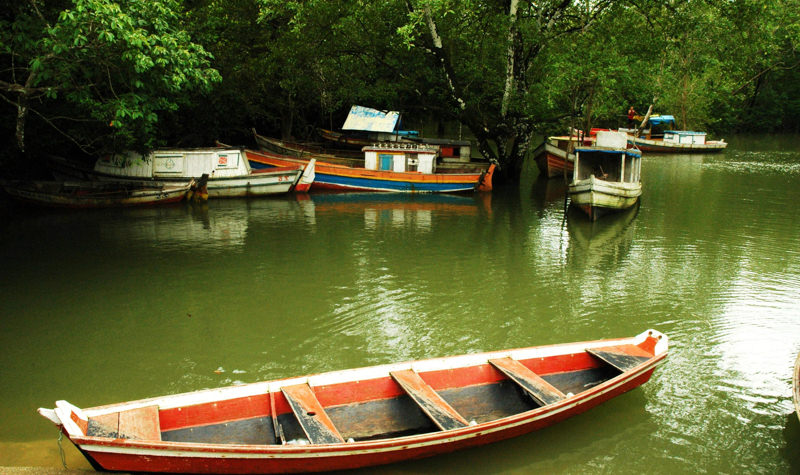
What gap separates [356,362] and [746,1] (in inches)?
706

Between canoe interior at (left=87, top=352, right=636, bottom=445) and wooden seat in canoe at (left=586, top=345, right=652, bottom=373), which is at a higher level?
wooden seat in canoe at (left=586, top=345, right=652, bottom=373)

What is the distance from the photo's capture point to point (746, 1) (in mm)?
18516

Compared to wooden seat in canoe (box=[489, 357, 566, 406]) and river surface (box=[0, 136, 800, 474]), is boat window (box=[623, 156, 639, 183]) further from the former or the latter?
wooden seat in canoe (box=[489, 357, 566, 406])

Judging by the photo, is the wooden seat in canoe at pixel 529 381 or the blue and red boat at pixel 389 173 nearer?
the wooden seat in canoe at pixel 529 381

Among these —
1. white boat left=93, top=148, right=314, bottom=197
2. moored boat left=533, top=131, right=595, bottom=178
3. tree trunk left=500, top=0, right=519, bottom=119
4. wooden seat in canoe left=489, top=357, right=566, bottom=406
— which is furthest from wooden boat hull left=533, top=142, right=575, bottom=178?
wooden seat in canoe left=489, top=357, right=566, bottom=406

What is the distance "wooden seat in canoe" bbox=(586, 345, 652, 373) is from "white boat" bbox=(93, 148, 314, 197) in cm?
1547

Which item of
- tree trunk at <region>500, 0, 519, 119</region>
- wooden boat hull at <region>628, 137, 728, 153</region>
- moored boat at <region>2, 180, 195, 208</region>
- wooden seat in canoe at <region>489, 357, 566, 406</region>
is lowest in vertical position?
wooden seat in canoe at <region>489, 357, 566, 406</region>

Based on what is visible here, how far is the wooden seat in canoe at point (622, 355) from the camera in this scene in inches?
268

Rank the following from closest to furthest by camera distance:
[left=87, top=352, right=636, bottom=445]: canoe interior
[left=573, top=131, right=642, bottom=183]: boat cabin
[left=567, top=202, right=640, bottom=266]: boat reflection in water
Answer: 1. [left=87, top=352, right=636, bottom=445]: canoe interior
2. [left=567, top=202, right=640, bottom=266]: boat reflection in water
3. [left=573, top=131, right=642, bottom=183]: boat cabin

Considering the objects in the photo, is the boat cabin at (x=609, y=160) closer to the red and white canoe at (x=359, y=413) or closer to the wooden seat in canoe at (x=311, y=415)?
the red and white canoe at (x=359, y=413)

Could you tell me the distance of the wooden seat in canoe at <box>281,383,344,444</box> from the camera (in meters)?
5.45

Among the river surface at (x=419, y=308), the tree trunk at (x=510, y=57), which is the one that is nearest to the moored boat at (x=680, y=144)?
the tree trunk at (x=510, y=57)

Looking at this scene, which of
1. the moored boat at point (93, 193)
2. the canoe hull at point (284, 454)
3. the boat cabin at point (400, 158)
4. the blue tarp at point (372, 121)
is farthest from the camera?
the blue tarp at point (372, 121)

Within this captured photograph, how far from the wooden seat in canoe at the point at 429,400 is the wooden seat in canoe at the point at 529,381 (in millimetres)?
880
